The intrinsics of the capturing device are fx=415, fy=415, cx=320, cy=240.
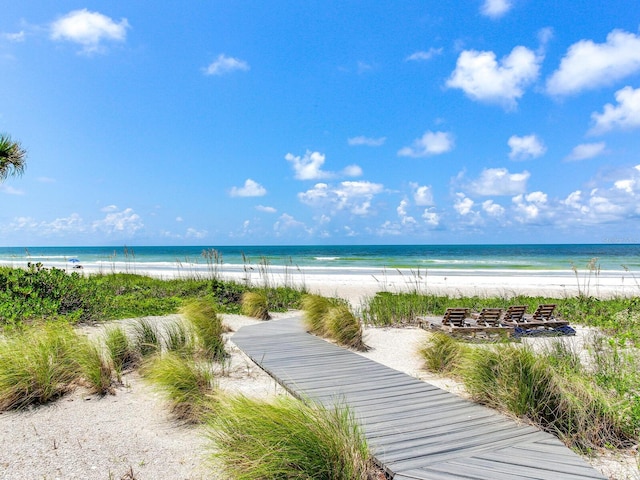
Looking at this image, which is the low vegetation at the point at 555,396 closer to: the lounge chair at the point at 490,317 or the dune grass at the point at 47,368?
the lounge chair at the point at 490,317

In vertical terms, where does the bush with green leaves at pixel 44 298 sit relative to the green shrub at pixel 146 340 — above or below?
above

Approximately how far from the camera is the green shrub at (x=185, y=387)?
13.5 ft

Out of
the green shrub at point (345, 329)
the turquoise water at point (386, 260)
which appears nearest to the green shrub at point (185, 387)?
the green shrub at point (345, 329)

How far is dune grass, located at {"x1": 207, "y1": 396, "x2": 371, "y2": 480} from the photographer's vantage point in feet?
9.01

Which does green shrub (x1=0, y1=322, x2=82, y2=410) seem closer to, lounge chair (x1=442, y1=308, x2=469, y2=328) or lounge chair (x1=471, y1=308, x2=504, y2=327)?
lounge chair (x1=442, y1=308, x2=469, y2=328)

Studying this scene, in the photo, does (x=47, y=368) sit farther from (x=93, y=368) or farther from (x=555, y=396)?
(x=555, y=396)

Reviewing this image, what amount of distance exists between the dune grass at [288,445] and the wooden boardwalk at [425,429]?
0.39m

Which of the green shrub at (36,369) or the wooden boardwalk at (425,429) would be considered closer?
the wooden boardwalk at (425,429)

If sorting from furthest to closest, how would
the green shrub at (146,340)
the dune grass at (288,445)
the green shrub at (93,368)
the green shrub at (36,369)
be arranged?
the green shrub at (146,340) < the green shrub at (93,368) < the green shrub at (36,369) < the dune grass at (288,445)

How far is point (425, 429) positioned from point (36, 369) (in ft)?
13.7

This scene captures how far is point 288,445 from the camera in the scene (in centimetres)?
281

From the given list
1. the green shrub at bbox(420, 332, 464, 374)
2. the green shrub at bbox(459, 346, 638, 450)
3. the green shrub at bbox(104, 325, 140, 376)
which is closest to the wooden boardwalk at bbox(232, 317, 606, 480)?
the green shrub at bbox(459, 346, 638, 450)

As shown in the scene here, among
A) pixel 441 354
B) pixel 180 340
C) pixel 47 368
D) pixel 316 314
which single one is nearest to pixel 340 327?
pixel 316 314

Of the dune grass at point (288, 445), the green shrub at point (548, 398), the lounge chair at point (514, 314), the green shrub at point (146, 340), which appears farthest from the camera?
the lounge chair at point (514, 314)
